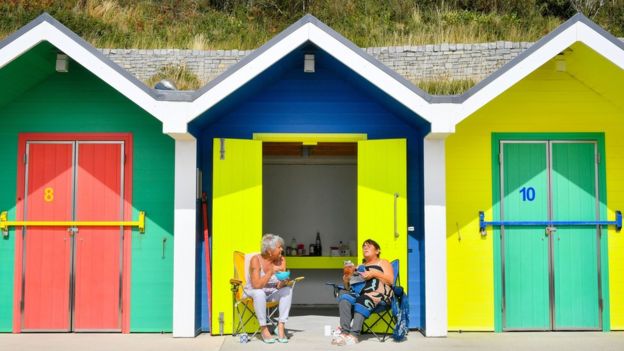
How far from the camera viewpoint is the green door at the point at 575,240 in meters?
7.51

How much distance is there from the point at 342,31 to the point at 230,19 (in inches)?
127

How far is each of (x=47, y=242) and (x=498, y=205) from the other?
4.63 meters

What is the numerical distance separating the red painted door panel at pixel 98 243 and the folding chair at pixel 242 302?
1232 mm

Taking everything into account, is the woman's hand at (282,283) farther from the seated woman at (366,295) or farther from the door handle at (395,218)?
the door handle at (395,218)

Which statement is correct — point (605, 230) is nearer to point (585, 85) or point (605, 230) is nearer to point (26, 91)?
point (585, 85)

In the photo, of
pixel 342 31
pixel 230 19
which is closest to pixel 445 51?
pixel 342 31

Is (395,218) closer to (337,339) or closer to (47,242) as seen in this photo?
(337,339)

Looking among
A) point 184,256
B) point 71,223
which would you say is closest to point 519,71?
point 184,256

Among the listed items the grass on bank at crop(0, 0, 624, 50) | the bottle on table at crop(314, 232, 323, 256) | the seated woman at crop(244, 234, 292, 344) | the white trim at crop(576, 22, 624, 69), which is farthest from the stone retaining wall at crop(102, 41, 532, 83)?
the seated woman at crop(244, 234, 292, 344)

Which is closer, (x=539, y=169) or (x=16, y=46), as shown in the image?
(x=16, y=46)

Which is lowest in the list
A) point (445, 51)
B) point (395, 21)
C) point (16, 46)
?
point (16, 46)

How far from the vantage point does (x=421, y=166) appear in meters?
7.36

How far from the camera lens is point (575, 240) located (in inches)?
297

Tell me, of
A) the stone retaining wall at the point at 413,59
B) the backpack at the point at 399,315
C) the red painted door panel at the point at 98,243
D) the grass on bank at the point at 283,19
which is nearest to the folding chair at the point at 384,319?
the backpack at the point at 399,315
